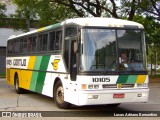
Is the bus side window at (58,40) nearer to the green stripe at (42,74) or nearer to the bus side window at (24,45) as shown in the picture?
the green stripe at (42,74)

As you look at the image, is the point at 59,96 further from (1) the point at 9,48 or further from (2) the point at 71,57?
(1) the point at 9,48

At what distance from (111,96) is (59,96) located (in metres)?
2.48

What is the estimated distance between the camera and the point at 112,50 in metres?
11.5

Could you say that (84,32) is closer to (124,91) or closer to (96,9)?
(124,91)

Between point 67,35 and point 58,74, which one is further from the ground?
point 67,35

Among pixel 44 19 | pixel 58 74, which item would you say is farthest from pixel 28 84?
pixel 44 19

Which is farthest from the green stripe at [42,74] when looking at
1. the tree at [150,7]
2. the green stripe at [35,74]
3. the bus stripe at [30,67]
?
the tree at [150,7]

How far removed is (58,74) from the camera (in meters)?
13.1

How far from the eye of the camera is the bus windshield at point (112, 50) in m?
11.2

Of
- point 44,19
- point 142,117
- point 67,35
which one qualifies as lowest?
point 142,117

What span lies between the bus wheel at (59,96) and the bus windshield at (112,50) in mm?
1972

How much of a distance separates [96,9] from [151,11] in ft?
15.3

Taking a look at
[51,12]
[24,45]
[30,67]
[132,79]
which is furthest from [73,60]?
[51,12]

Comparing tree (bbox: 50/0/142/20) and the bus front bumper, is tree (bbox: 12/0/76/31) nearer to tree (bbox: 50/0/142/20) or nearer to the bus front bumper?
tree (bbox: 50/0/142/20)
